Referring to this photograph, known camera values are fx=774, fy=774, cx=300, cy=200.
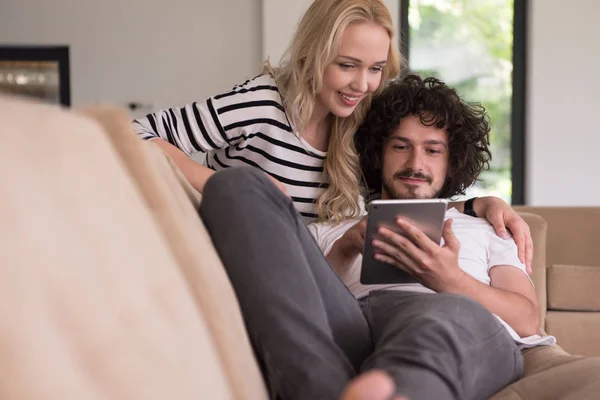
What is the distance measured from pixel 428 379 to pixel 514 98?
481 centimetres

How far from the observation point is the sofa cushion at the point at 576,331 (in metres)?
3.10

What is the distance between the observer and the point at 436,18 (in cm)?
567

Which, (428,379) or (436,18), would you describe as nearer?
(428,379)

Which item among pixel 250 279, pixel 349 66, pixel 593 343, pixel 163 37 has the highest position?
pixel 163 37

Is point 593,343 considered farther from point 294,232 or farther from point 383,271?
point 294,232

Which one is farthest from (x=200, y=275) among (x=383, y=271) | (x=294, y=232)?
(x=383, y=271)

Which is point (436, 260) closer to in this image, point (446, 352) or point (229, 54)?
point (446, 352)

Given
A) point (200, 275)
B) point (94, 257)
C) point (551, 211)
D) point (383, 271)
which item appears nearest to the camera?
point (94, 257)

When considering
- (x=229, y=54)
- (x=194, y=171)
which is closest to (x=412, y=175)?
(x=194, y=171)

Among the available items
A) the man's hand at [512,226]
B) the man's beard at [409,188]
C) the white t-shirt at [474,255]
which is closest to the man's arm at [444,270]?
the white t-shirt at [474,255]

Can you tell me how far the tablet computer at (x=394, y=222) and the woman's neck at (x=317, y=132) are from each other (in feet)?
1.83

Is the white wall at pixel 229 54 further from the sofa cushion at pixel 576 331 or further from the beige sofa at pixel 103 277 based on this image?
the beige sofa at pixel 103 277

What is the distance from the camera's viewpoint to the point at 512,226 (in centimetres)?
187

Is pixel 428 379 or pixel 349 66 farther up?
pixel 349 66
